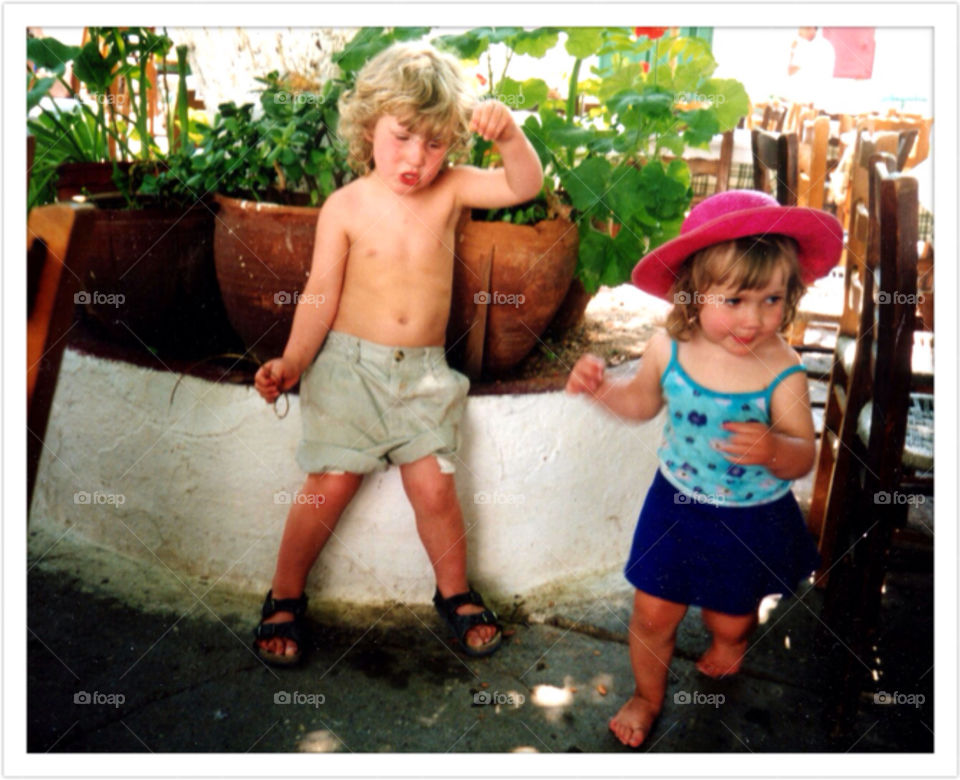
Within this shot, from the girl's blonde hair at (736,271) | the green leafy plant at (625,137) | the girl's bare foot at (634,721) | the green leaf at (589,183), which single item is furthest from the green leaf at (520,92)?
the girl's bare foot at (634,721)

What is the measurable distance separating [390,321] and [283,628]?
2.01ft

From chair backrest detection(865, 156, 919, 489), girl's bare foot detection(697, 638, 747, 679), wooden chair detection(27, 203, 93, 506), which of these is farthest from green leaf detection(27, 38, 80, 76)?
girl's bare foot detection(697, 638, 747, 679)

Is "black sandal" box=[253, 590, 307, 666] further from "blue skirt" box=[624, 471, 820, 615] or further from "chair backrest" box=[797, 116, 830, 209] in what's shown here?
"chair backrest" box=[797, 116, 830, 209]

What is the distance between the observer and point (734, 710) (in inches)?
59.9

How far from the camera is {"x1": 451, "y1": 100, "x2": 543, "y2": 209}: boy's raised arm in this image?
140 centimetres

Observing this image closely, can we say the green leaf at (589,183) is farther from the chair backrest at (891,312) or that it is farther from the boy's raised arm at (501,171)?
the chair backrest at (891,312)

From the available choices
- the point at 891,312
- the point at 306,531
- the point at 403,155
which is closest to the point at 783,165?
the point at 891,312

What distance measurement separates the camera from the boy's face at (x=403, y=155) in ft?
4.82

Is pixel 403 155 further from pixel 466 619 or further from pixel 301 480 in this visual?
pixel 466 619

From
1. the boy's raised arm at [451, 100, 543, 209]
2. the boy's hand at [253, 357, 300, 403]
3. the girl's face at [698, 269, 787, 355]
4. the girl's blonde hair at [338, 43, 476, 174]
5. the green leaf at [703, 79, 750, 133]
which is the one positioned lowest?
the boy's hand at [253, 357, 300, 403]

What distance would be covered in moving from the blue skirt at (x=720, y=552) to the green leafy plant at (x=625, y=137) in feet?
1.88

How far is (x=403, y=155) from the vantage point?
1.47m

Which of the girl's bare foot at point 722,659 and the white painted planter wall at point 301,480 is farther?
the white painted planter wall at point 301,480
